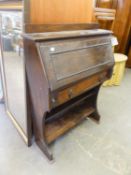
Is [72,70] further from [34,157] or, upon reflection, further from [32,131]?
[34,157]

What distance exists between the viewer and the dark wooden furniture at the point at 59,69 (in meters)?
1.01

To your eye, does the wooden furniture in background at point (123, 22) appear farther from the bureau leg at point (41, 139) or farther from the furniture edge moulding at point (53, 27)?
the bureau leg at point (41, 139)

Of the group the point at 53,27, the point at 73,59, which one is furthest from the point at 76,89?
the point at 53,27

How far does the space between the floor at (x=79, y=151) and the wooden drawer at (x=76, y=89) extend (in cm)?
65

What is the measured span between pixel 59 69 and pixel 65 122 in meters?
0.78

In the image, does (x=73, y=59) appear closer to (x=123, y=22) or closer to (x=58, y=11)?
(x=58, y=11)

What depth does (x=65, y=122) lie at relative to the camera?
1657mm

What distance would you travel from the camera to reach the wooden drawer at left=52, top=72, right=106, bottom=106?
114 centimetres

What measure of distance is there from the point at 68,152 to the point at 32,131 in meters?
0.42

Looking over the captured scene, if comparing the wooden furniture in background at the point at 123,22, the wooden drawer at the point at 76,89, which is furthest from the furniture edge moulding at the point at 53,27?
the wooden furniture in background at the point at 123,22

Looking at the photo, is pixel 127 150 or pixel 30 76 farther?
pixel 127 150

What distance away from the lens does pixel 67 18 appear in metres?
1.37

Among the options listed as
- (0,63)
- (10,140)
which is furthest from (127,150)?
(0,63)

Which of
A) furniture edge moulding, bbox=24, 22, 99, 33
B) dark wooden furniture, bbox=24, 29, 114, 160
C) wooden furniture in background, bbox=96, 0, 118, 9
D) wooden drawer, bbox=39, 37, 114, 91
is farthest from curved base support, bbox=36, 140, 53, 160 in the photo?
wooden furniture in background, bbox=96, 0, 118, 9
